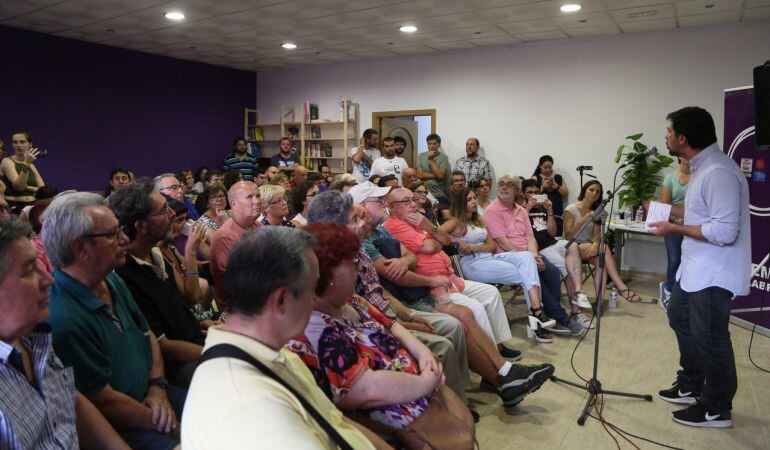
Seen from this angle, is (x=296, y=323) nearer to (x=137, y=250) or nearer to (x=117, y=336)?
(x=117, y=336)

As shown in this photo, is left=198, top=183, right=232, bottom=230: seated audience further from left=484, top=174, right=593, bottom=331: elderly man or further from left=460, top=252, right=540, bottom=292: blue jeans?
left=484, top=174, right=593, bottom=331: elderly man

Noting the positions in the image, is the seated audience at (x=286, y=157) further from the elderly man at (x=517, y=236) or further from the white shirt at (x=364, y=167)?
the elderly man at (x=517, y=236)

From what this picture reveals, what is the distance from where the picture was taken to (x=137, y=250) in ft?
7.07

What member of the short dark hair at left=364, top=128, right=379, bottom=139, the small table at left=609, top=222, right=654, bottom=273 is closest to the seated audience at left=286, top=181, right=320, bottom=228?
the small table at left=609, top=222, right=654, bottom=273

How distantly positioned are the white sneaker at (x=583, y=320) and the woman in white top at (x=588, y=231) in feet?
1.85

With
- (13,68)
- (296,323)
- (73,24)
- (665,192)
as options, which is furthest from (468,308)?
(13,68)

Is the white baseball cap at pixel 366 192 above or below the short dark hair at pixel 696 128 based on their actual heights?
below

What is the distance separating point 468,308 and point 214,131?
25.7 feet

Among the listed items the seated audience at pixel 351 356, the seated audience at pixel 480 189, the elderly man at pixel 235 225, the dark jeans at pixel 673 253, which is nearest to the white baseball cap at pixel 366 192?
the elderly man at pixel 235 225

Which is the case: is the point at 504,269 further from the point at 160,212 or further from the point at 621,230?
the point at 160,212

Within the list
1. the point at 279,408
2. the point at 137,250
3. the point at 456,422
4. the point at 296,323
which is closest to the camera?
the point at 279,408

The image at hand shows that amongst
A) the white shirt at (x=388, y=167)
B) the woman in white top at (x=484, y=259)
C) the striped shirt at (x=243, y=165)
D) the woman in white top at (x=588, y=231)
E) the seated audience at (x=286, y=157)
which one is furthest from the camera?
the seated audience at (x=286, y=157)

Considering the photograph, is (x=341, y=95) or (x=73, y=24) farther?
(x=341, y=95)

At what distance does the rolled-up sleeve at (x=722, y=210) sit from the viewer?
2.47 metres
